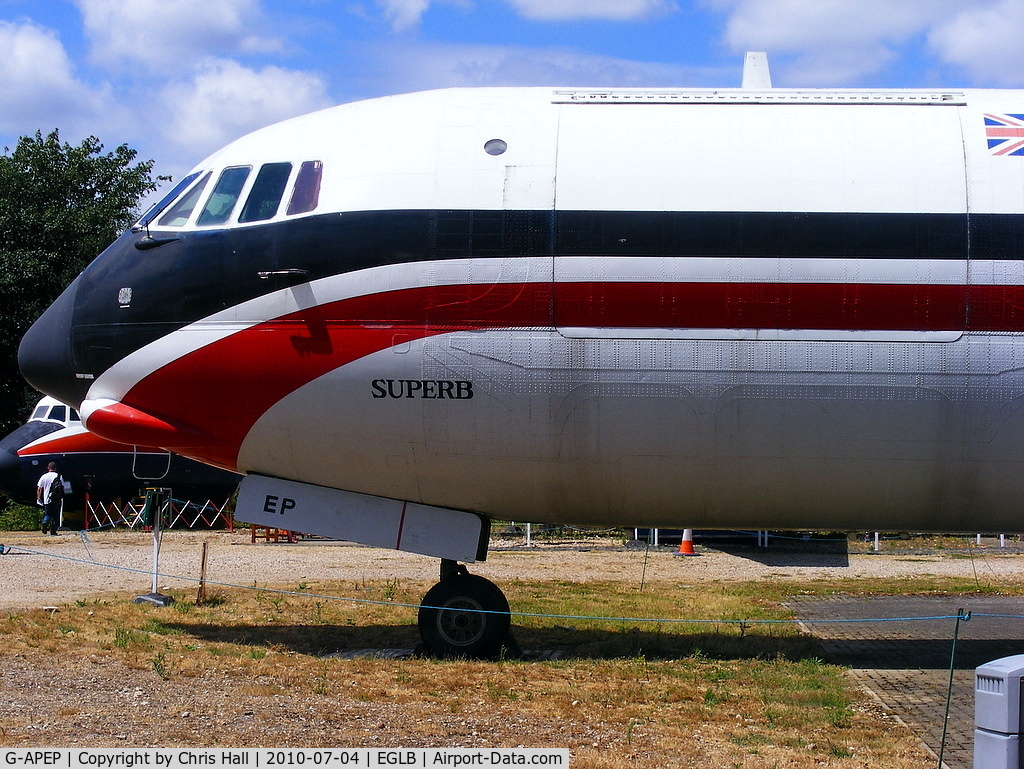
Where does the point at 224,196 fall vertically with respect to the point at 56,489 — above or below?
above

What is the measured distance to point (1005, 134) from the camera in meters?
9.34

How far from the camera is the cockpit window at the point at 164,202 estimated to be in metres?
10.3

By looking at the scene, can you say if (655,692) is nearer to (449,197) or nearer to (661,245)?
(661,245)

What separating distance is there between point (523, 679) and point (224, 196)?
534 centimetres

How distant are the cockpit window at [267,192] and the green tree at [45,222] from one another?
30146mm

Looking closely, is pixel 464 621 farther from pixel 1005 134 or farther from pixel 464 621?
pixel 1005 134

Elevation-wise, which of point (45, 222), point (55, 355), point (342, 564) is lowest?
point (342, 564)

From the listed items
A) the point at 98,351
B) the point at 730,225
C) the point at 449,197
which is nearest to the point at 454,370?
the point at 449,197

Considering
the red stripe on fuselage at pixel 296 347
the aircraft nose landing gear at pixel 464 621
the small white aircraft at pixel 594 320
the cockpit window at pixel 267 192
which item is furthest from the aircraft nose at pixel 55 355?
the aircraft nose landing gear at pixel 464 621

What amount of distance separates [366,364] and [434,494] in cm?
144

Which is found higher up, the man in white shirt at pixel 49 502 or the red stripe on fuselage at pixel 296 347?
the red stripe on fuselage at pixel 296 347

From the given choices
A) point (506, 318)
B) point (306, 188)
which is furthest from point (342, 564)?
point (506, 318)

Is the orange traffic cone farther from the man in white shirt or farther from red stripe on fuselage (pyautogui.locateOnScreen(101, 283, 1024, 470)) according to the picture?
the man in white shirt

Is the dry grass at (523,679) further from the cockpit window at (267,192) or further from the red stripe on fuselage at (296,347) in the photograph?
the cockpit window at (267,192)
